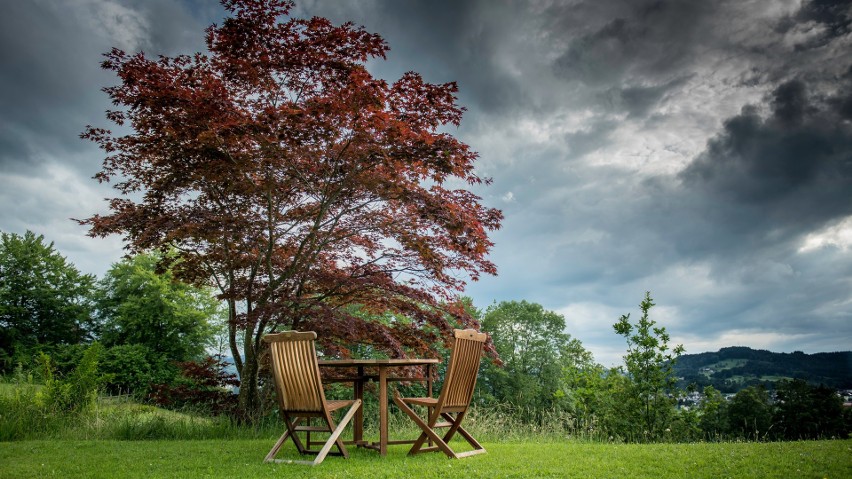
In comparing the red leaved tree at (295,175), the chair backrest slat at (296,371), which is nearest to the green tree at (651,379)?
the red leaved tree at (295,175)

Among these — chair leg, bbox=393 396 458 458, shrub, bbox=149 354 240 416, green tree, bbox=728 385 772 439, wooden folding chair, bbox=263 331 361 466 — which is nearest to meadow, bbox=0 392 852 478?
chair leg, bbox=393 396 458 458

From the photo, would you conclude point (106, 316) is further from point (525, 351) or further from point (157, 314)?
point (525, 351)

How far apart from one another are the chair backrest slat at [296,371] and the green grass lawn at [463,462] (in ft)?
1.92

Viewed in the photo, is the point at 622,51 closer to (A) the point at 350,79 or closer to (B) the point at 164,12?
Answer: (A) the point at 350,79

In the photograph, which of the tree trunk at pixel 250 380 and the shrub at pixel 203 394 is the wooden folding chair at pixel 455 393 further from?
the shrub at pixel 203 394

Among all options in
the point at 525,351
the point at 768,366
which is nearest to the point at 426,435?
the point at 768,366

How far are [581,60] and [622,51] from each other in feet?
2.60

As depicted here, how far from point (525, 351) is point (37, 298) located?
2367cm

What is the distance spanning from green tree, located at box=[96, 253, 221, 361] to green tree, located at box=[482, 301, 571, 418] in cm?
1336

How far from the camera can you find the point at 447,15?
32.1ft

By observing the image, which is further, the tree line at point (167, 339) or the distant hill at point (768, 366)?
the tree line at point (167, 339)

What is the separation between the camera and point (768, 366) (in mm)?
17875

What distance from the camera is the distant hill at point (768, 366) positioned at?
13961 millimetres

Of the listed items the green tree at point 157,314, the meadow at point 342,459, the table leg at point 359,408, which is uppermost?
the green tree at point 157,314
